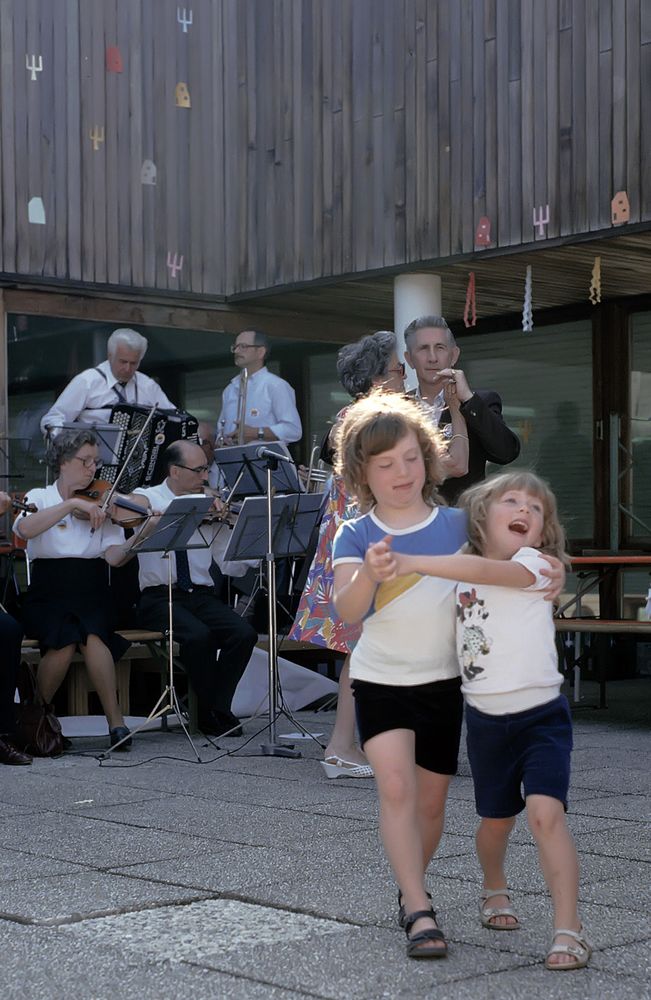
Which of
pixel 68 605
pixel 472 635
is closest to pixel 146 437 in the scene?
pixel 68 605

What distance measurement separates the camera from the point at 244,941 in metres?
3.67

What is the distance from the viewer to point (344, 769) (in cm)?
643

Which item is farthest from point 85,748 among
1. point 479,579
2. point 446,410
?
point 479,579

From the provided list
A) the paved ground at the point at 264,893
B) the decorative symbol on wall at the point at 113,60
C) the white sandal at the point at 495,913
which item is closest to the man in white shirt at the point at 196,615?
the paved ground at the point at 264,893

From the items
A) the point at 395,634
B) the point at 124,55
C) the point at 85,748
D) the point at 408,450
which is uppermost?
the point at 124,55

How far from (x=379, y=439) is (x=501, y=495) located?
0.32 m

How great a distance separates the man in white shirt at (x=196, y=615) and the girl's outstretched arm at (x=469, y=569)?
180 inches

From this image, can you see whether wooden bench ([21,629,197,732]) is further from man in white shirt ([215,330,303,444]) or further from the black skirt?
man in white shirt ([215,330,303,444])

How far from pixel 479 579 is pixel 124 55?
27.3 feet

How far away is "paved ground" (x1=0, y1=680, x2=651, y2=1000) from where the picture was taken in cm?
333

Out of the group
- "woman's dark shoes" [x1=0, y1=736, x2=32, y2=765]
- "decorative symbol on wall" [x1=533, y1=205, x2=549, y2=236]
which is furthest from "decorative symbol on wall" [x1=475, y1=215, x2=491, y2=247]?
"woman's dark shoes" [x1=0, y1=736, x2=32, y2=765]

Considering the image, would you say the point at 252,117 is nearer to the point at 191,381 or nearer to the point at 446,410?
the point at 191,381

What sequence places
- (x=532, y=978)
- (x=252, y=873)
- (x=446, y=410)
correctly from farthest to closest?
(x=446, y=410)
(x=252, y=873)
(x=532, y=978)

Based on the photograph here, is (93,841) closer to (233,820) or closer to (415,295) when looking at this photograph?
(233,820)
